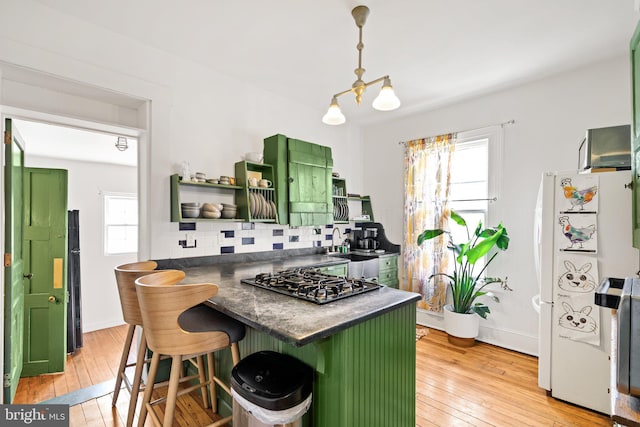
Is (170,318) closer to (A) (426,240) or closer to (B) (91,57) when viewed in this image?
(B) (91,57)

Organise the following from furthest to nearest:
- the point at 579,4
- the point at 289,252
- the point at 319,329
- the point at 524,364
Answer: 1. the point at 289,252
2. the point at 524,364
3. the point at 579,4
4. the point at 319,329

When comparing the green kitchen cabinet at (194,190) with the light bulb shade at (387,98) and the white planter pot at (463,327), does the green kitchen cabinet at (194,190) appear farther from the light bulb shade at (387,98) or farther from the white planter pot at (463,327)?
the white planter pot at (463,327)

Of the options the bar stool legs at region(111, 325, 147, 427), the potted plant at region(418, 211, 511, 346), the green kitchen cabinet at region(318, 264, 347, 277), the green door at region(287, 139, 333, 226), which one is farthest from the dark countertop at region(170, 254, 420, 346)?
the potted plant at region(418, 211, 511, 346)

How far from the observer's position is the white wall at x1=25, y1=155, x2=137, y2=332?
4.28m

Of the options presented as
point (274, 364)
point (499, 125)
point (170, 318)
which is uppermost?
point (499, 125)

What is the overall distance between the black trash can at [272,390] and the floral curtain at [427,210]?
98.9 inches

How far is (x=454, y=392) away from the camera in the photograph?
242cm

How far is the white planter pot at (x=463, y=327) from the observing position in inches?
128

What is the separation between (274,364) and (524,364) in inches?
107

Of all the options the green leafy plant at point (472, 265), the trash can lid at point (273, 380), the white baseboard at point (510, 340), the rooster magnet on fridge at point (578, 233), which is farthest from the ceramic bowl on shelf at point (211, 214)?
the white baseboard at point (510, 340)

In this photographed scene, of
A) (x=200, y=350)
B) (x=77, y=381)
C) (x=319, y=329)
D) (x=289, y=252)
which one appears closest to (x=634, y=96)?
(x=319, y=329)

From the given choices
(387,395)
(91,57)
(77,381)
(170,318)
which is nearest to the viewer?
(170,318)

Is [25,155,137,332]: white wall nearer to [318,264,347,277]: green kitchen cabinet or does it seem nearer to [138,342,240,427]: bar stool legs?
[138,342,240,427]: bar stool legs

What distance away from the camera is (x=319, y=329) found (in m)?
1.22
